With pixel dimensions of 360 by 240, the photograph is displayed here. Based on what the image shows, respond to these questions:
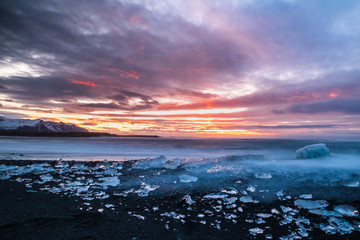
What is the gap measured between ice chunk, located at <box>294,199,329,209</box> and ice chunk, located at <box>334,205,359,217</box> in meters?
0.28

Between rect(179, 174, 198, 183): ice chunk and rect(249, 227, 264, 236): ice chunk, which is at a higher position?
rect(249, 227, 264, 236): ice chunk

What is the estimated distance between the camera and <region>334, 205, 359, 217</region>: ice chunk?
4290 millimetres

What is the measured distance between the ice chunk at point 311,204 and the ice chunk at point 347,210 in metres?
0.28

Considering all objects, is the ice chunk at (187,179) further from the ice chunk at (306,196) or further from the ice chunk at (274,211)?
the ice chunk at (306,196)

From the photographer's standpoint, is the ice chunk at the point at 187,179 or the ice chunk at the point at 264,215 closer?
the ice chunk at the point at 264,215

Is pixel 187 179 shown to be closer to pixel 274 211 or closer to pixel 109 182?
pixel 109 182

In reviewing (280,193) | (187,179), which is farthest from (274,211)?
(187,179)

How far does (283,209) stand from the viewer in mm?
4574

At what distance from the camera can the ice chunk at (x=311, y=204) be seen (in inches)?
186

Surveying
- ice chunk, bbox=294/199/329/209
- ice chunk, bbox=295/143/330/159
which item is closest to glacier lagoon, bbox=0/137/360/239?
ice chunk, bbox=294/199/329/209

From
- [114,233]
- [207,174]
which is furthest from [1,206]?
[207,174]

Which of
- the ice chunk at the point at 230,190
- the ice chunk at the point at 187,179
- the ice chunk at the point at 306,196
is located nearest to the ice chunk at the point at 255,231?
the ice chunk at the point at 230,190

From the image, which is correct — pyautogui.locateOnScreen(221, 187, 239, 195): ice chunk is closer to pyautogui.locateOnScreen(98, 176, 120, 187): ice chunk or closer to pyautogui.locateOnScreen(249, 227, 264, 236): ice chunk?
pyautogui.locateOnScreen(249, 227, 264, 236): ice chunk

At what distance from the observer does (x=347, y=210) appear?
4477mm
